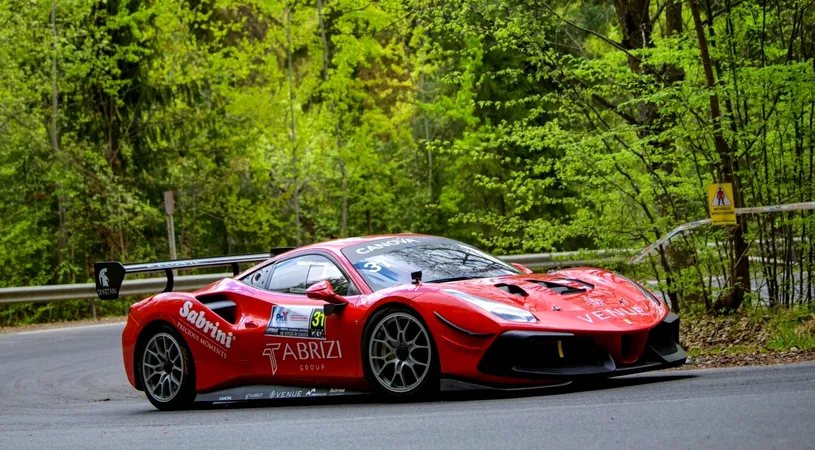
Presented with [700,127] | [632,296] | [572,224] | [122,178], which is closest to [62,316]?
[122,178]

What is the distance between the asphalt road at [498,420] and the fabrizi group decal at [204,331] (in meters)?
0.51

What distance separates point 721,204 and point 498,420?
5106 mm

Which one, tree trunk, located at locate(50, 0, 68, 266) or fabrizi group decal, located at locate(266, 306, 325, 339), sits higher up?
tree trunk, located at locate(50, 0, 68, 266)

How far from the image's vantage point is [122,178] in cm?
3114

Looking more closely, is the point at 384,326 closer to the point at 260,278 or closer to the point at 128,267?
the point at 260,278

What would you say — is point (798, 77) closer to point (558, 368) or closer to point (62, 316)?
point (558, 368)

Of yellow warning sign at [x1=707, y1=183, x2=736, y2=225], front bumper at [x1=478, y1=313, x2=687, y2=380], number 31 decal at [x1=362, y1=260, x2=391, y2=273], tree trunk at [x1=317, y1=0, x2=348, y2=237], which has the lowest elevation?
front bumper at [x1=478, y1=313, x2=687, y2=380]

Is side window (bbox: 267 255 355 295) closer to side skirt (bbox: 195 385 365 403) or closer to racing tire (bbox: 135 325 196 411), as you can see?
side skirt (bbox: 195 385 365 403)

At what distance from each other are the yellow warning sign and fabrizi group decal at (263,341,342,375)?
13.3 ft

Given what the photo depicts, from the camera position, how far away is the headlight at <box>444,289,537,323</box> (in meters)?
7.68

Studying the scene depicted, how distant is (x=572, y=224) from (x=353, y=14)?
690 inches

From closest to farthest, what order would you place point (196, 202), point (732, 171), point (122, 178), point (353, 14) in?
point (732, 171)
point (353, 14)
point (122, 178)
point (196, 202)

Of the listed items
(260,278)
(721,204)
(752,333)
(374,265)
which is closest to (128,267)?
(260,278)

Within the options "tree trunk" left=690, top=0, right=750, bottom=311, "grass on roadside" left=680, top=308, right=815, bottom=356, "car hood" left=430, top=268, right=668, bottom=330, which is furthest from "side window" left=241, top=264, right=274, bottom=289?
"tree trunk" left=690, top=0, right=750, bottom=311
